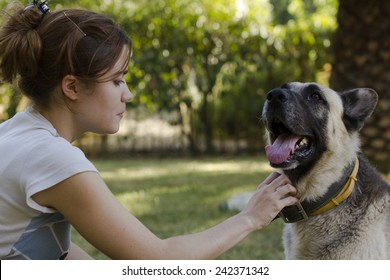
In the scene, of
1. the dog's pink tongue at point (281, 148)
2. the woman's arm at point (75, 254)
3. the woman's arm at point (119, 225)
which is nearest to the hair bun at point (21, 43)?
the woman's arm at point (119, 225)

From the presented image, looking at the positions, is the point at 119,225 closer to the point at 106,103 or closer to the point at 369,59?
the point at 106,103

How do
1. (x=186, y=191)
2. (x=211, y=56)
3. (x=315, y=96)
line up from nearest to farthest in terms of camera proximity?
(x=315, y=96) → (x=186, y=191) → (x=211, y=56)

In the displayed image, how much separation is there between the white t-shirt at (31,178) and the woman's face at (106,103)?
17cm

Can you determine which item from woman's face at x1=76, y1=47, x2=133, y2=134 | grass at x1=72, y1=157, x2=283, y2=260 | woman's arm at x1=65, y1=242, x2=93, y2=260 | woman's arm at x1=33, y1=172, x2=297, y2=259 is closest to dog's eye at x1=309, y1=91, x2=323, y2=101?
woman's arm at x1=33, y1=172, x2=297, y2=259

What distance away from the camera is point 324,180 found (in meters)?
3.06

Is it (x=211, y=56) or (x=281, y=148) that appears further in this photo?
(x=211, y=56)

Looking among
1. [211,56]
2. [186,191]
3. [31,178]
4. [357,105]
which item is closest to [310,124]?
[357,105]

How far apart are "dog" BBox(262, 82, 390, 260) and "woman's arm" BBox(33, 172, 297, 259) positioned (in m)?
0.61

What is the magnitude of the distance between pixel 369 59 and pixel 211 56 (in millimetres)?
4116

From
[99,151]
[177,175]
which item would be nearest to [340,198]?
[177,175]

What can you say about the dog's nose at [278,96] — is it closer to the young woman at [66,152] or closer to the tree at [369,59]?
the young woman at [66,152]

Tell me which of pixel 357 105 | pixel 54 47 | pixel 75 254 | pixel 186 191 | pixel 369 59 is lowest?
pixel 186 191

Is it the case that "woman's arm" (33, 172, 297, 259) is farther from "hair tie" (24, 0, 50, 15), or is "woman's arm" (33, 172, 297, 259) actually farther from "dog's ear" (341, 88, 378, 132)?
"dog's ear" (341, 88, 378, 132)

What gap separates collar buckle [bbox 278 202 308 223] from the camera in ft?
9.84
